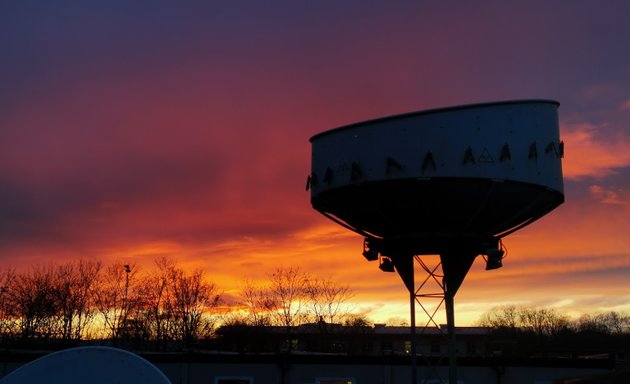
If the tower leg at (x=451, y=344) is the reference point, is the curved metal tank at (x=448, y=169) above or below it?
above

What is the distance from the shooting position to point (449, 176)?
17.4 metres

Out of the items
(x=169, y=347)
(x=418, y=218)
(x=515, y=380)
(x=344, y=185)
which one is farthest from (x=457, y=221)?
(x=169, y=347)

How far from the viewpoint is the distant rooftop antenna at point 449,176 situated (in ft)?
57.7

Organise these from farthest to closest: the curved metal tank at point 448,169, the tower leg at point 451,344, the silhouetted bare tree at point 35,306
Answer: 1. the silhouetted bare tree at point 35,306
2. the tower leg at point 451,344
3. the curved metal tank at point 448,169

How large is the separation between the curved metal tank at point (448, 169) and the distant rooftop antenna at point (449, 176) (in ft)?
0.09

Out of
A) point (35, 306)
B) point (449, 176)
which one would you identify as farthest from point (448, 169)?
point (35, 306)

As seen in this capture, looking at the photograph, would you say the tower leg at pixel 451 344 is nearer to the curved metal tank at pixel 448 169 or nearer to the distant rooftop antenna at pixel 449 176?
the distant rooftop antenna at pixel 449 176

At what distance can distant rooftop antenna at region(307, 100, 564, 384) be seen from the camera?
57.7ft

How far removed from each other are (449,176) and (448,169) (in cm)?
20

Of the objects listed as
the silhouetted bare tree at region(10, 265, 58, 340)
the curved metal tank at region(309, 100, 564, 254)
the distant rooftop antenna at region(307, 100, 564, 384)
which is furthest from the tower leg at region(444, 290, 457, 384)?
the silhouetted bare tree at region(10, 265, 58, 340)

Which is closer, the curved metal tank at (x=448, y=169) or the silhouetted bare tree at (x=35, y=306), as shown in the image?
the curved metal tank at (x=448, y=169)

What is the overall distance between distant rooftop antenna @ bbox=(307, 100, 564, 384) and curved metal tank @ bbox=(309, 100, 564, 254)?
1.1 inches

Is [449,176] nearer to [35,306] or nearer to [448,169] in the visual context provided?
[448,169]

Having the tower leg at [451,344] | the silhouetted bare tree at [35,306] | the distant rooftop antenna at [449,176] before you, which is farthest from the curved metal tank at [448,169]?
the silhouetted bare tree at [35,306]
